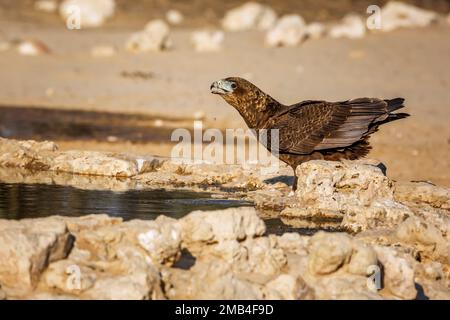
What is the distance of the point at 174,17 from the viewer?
34.0 meters

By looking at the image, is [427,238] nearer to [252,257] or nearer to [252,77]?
[252,257]

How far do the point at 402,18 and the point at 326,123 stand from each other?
19.7 meters

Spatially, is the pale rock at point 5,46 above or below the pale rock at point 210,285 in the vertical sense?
above

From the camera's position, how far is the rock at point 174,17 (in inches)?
1329

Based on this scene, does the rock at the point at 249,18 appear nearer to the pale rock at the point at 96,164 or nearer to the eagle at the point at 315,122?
the pale rock at the point at 96,164

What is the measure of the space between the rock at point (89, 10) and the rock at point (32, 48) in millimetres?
6228

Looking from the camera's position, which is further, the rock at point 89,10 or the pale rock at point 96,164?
the rock at point 89,10

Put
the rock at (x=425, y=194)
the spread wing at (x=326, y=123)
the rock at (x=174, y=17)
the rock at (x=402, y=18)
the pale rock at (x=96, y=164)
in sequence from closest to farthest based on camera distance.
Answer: the rock at (x=425, y=194)
the spread wing at (x=326, y=123)
the pale rock at (x=96, y=164)
the rock at (x=402, y=18)
the rock at (x=174, y=17)

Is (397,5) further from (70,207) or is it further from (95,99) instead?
(70,207)

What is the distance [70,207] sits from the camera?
7426 millimetres

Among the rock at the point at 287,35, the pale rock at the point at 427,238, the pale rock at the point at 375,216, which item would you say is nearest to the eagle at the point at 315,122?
the pale rock at the point at 375,216

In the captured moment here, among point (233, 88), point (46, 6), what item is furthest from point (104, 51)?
point (233, 88)
